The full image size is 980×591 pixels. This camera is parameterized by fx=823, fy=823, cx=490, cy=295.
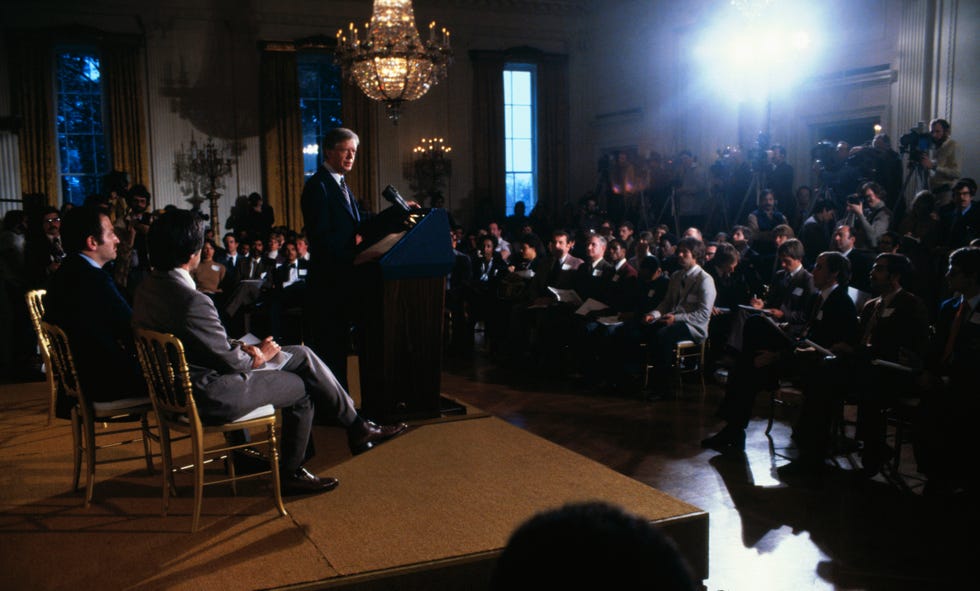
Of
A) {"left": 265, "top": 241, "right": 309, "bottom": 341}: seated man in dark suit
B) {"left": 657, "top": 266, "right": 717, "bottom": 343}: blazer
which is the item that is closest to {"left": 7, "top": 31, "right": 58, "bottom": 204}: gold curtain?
{"left": 265, "top": 241, "right": 309, "bottom": 341}: seated man in dark suit

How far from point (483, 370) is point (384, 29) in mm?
4189

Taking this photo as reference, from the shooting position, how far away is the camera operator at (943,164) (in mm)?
7648

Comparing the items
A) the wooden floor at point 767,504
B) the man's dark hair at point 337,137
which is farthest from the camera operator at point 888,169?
the man's dark hair at point 337,137

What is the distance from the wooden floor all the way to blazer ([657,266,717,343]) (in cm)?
52

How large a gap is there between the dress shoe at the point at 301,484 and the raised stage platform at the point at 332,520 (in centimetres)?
4

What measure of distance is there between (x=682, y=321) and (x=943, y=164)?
142 inches

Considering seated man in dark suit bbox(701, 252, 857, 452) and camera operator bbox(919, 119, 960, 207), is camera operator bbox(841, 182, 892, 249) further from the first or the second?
seated man in dark suit bbox(701, 252, 857, 452)

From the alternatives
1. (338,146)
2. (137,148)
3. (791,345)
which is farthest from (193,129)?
(791,345)

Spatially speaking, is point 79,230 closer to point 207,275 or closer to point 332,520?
point 332,520

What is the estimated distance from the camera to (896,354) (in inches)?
169

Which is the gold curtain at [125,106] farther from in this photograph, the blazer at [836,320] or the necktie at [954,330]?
the necktie at [954,330]

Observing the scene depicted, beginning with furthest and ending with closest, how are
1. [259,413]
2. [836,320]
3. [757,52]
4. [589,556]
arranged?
[757,52]
[836,320]
[259,413]
[589,556]

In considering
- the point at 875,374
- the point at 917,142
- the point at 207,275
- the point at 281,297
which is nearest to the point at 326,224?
the point at 875,374

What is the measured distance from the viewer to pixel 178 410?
3.04m
